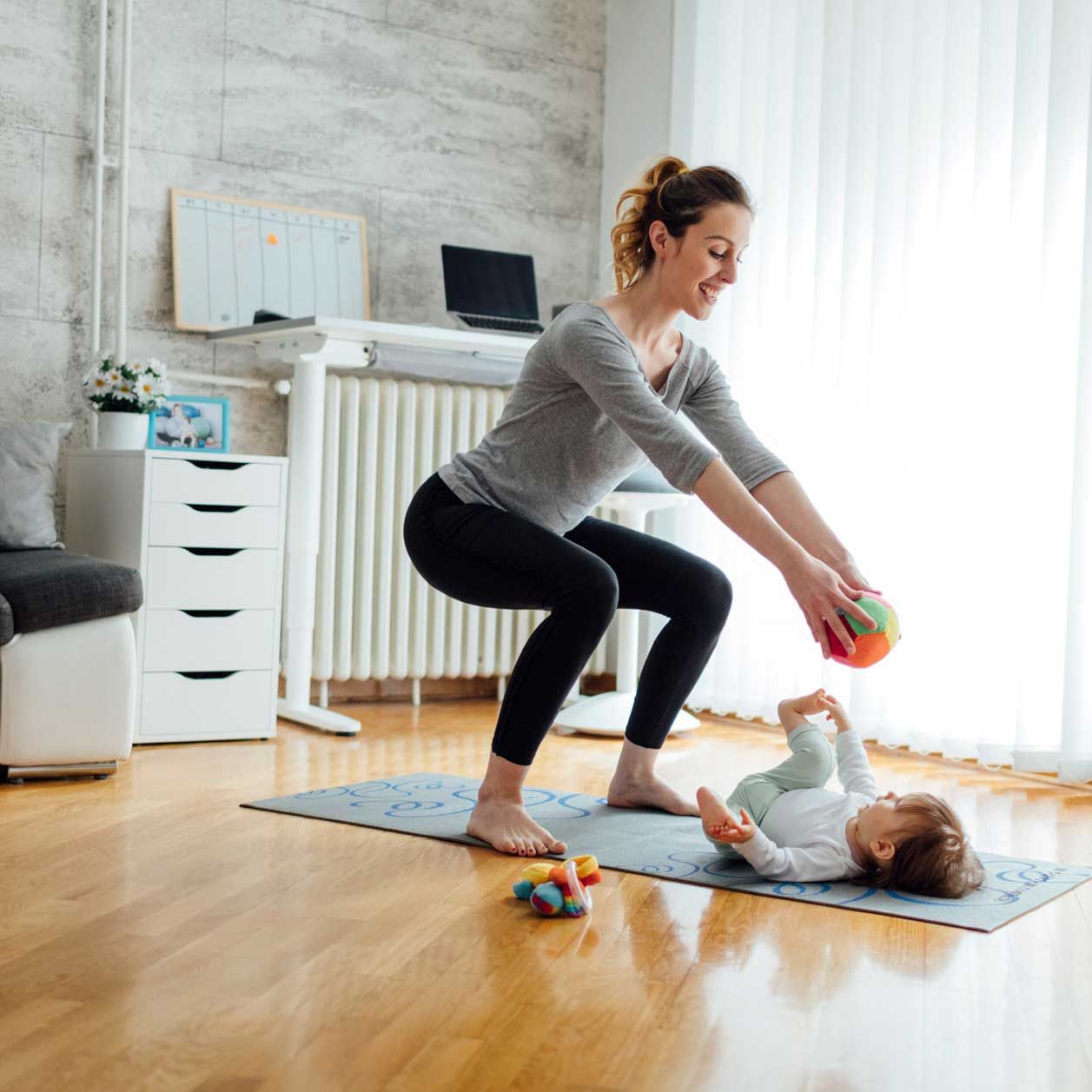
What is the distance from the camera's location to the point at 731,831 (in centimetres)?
203

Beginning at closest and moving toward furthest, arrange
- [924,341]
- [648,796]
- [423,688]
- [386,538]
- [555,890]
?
[555,890] → [648,796] → [924,341] → [386,538] → [423,688]

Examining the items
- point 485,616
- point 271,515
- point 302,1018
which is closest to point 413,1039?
point 302,1018

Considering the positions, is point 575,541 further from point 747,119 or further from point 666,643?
point 747,119

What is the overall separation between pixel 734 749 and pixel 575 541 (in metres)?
1.18

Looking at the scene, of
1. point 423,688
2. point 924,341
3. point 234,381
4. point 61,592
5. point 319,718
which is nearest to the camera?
point 61,592

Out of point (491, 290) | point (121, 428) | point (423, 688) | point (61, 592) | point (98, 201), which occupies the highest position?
point (98, 201)

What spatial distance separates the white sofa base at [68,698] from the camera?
2750 mm

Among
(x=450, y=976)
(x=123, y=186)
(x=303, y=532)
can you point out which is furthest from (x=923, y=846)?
(x=123, y=186)

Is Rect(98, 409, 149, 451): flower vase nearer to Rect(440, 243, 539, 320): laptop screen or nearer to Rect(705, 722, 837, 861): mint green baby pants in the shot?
Rect(440, 243, 539, 320): laptop screen

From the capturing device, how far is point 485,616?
4145 millimetres

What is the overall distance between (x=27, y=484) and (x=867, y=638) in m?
2.01

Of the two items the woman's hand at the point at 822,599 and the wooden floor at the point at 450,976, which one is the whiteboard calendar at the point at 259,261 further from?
the woman's hand at the point at 822,599

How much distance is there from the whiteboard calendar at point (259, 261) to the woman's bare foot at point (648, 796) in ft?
5.90

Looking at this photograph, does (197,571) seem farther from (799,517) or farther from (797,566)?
(797,566)
